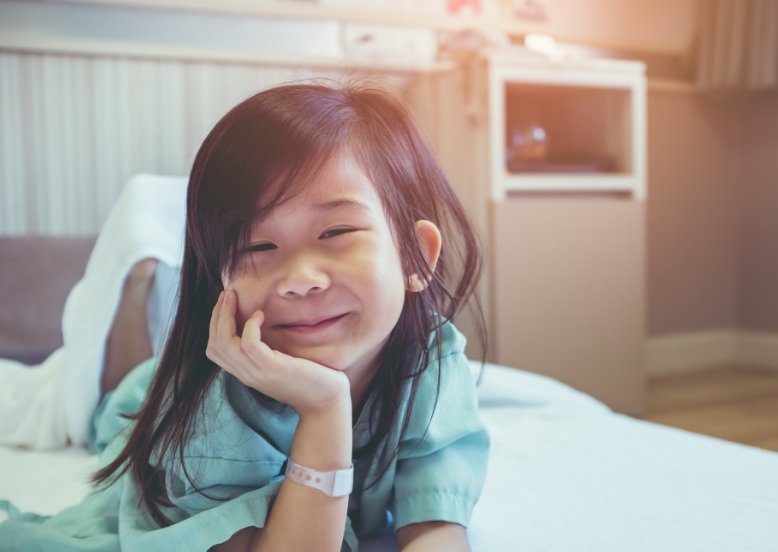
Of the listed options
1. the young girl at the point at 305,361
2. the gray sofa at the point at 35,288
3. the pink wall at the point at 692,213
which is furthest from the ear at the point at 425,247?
the pink wall at the point at 692,213

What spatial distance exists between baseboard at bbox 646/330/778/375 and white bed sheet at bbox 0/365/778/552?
186cm

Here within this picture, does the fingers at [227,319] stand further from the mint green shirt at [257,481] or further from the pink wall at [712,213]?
the pink wall at [712,213]

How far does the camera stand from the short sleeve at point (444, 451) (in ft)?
2.32

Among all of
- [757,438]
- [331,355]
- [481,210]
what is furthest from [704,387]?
[331,355]

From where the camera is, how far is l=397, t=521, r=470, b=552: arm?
2.20 ft

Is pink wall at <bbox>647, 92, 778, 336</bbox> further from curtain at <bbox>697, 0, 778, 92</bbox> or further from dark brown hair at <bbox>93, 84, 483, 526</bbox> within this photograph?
dark brown hair at <bbox>93, 84, 483, 526</bbox>

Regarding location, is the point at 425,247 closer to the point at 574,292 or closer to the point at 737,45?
the point at 574,292

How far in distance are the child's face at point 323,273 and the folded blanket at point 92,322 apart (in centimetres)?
55

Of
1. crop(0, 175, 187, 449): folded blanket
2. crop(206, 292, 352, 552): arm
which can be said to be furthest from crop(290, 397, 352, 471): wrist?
crop(0, 175, 187, 449): folded blanket

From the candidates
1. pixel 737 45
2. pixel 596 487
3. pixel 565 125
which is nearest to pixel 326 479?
pixel 596 487

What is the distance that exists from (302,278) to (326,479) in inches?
6.4

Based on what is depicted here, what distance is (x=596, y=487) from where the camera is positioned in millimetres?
861

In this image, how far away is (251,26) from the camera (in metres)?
2.17

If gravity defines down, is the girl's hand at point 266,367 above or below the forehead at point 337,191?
below
